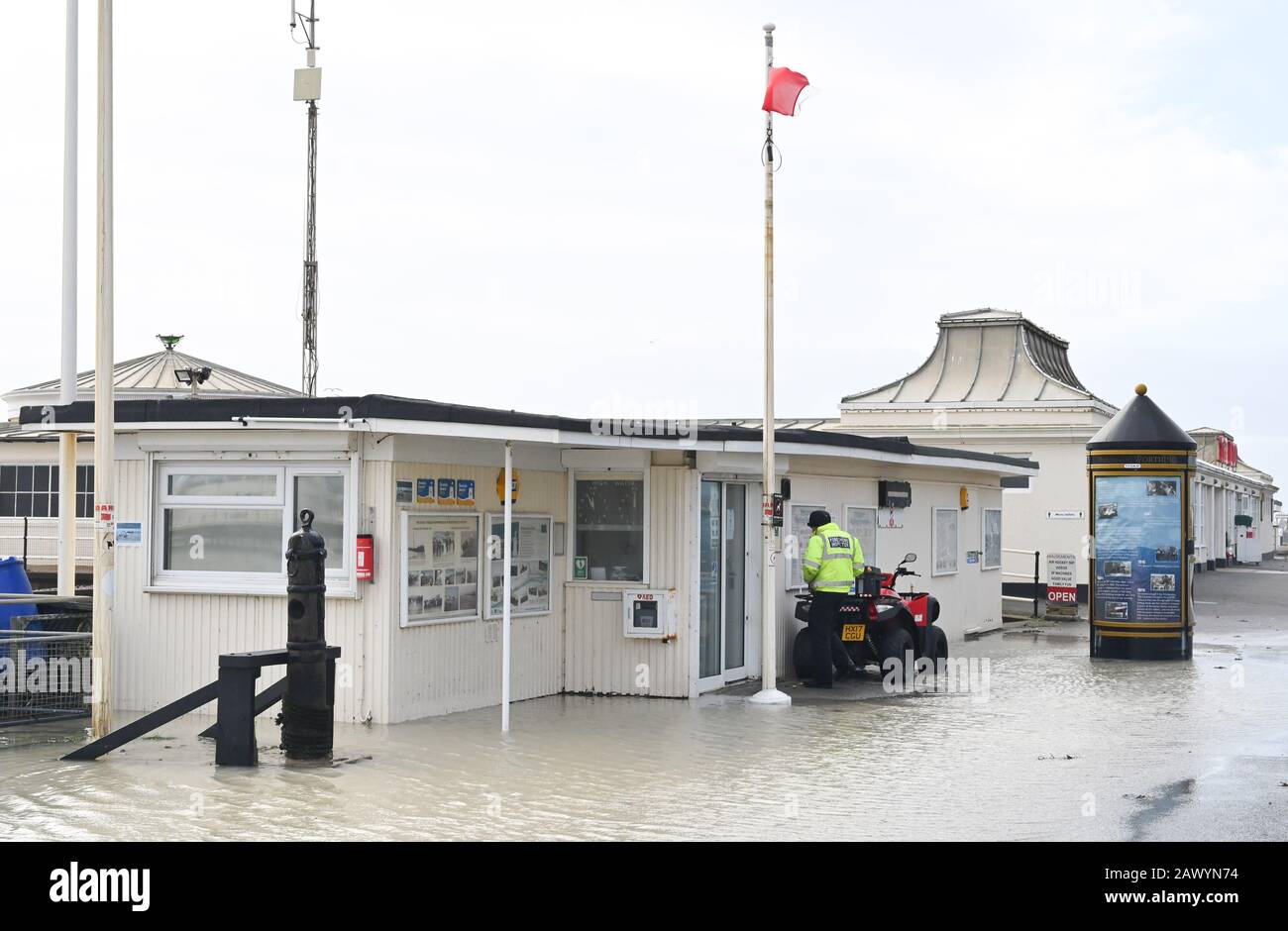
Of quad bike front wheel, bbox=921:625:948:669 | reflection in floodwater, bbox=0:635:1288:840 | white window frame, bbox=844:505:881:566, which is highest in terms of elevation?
white window frame, bbox=844:505:881:566

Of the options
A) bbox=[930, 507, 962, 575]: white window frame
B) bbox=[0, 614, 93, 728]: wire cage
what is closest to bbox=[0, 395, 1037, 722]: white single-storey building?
bbox=[0, 614, 93, 728]: wire cage

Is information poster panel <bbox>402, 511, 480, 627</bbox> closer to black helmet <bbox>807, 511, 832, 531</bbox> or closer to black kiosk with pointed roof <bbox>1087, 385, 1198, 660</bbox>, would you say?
black helmet <bbox>807, 511, 832, 531</bbox>

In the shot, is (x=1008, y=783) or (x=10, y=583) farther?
(x=10, y=583)

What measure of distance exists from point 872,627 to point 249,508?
6.75 m

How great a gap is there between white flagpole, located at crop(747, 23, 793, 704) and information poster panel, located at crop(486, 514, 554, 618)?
7.04 ft

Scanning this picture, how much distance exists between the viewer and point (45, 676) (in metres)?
13.0

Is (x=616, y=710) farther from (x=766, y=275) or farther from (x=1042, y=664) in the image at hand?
(x=1042, y=664)

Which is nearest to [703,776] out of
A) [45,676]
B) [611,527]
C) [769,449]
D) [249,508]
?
[769,449]

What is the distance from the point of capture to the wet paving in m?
8.84

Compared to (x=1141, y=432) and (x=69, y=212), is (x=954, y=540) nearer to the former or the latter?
(x=1141, y=432)

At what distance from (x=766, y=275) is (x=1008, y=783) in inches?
244

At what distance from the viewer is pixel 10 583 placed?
14.6 metres

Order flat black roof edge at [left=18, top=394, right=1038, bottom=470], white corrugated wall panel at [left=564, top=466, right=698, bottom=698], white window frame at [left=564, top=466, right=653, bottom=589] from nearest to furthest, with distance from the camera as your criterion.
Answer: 1. flat black roof edge at [left=18, top=394, right=1038, bottom=470]
2. white corrugated wall panel at [left=564, top=466, right=698, bottom=698]
3. white window frame at [left=564, top=466, right=653, bottom=589]
